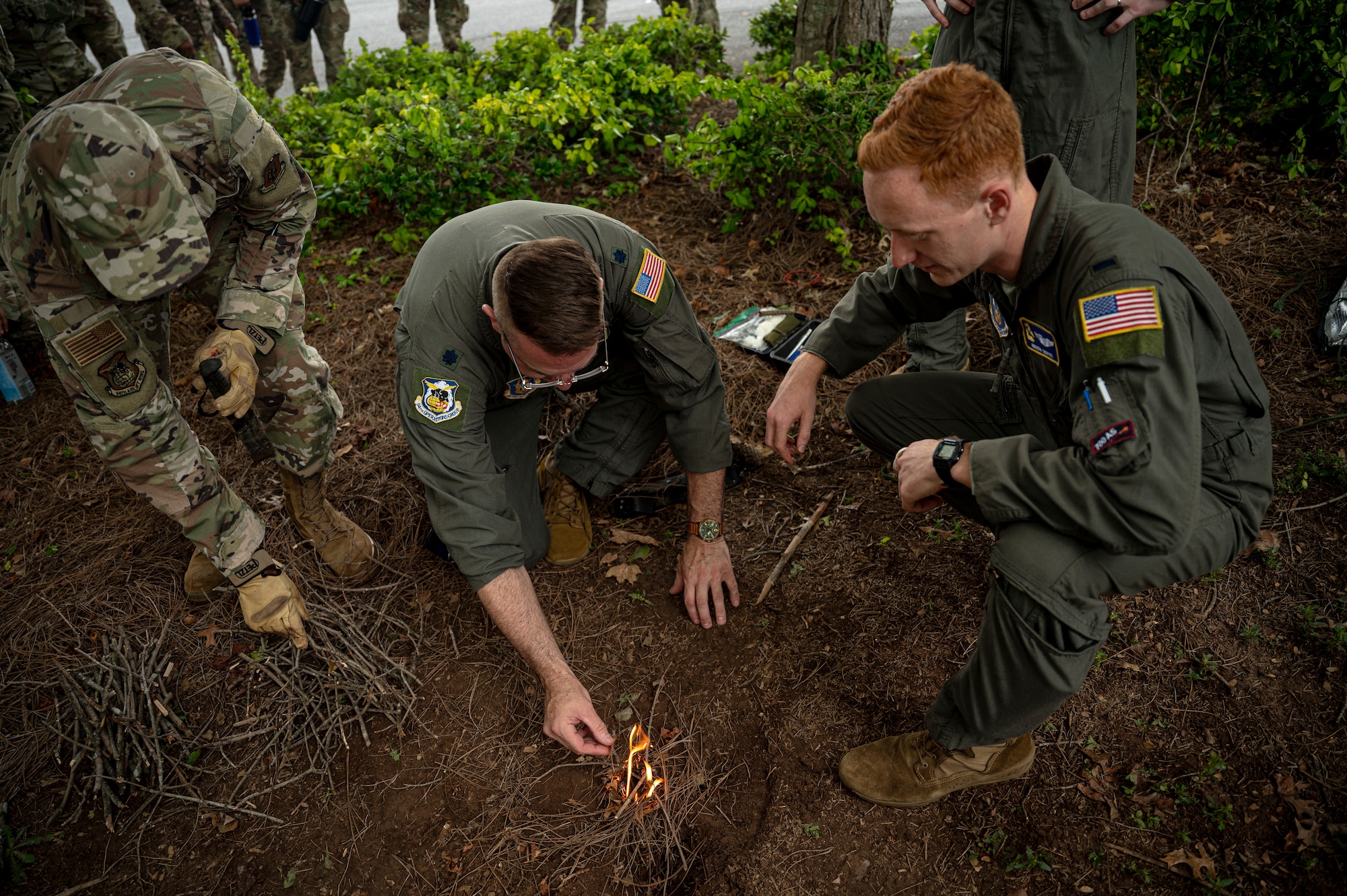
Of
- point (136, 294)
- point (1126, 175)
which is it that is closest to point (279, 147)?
point (136, 294)

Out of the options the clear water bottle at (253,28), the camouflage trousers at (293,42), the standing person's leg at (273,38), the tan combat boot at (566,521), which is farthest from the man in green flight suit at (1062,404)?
the clear water bottle at (253,28)

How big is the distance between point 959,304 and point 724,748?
1787 mm

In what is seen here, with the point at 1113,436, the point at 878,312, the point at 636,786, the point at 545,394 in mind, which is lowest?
the point at 636,786

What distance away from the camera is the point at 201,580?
3158mm

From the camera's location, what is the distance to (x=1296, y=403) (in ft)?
11.0

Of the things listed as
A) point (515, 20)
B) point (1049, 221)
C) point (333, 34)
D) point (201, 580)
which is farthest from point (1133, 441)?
point (515, 20)

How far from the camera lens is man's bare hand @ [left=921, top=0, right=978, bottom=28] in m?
2.88

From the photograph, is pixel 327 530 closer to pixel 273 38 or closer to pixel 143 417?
pixel 143 417

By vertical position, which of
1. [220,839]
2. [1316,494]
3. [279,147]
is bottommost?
[220,839]

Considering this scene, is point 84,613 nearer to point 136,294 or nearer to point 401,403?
point 136,294

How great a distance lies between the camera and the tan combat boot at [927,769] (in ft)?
7.72

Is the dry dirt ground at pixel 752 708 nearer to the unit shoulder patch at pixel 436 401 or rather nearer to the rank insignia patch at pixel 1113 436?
the unit shoulder patch at pixel 436 401

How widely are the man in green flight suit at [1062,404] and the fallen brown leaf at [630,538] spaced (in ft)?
4.40

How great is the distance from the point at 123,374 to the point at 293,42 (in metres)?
6.38
